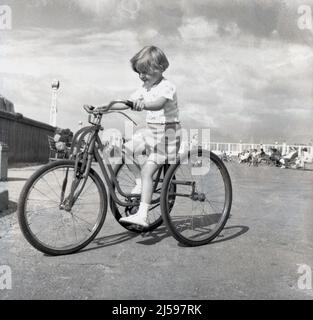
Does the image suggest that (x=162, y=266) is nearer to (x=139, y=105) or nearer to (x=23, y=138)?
(x=139, y=105)

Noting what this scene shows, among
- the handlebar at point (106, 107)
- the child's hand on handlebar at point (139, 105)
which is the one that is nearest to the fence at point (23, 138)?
the handlebar at point (106, 107)

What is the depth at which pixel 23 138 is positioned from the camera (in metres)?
16.3

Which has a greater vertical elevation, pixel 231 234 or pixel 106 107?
pixel 106 107

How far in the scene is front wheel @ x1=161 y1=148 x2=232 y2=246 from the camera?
12.7 ft

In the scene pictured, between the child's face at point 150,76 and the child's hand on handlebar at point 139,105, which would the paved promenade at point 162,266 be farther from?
the child's face at point 150,76

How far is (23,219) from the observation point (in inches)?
132

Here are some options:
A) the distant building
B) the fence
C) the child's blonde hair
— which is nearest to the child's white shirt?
the child's blonde hair

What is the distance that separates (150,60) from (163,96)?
0.97ft

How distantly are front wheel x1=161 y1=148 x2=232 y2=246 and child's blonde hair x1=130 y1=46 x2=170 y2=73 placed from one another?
710 mm

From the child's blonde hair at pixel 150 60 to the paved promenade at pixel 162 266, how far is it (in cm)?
138

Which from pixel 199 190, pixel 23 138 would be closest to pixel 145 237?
pixel 199 190

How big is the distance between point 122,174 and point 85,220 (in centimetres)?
55

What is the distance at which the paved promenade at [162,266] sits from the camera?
285cm
